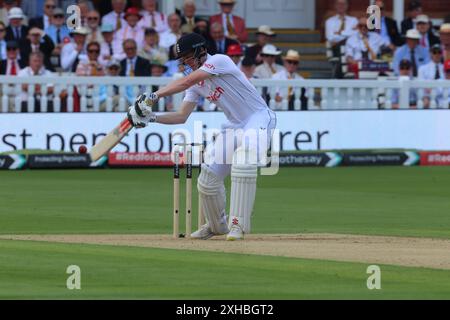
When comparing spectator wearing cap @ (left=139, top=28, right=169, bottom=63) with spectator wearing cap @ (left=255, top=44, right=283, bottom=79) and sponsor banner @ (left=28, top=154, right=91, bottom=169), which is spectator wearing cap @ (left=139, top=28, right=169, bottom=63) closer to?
spectator wearing cap @ (left=255, top=44, right=283, bottom=79)

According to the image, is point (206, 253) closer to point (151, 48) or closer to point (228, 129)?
point (228, 129)

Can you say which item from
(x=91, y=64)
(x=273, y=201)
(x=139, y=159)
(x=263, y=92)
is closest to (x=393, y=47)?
(x=263, y=92)

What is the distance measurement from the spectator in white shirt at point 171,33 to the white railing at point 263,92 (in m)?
1.73

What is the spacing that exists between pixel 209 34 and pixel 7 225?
38.4 ft

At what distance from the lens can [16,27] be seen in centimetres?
2544

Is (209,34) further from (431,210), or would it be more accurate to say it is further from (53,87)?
(431,210)

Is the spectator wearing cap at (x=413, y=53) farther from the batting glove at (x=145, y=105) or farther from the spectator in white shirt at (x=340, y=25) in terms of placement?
the batting glove at (x=145, y=105)

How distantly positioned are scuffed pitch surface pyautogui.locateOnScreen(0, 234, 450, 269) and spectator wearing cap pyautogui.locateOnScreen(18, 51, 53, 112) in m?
9.73

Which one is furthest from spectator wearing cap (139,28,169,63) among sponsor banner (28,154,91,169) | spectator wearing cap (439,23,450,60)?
spectator wearing cap (439,23,450,60)

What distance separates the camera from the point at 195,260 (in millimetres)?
11883

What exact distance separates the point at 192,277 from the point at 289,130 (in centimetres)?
1344

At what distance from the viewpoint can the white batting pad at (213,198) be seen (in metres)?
13.6

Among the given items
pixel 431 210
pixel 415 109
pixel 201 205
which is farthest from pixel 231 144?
pixel 415 109

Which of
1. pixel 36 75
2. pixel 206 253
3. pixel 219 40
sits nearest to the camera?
pixel 206 253
